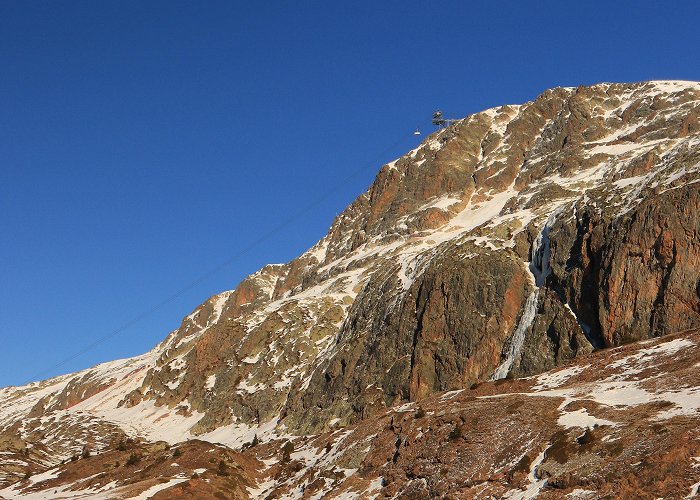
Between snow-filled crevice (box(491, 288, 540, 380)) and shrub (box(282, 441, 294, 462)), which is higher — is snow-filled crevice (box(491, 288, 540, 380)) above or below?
above

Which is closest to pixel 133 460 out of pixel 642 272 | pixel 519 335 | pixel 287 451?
pixel 287 451

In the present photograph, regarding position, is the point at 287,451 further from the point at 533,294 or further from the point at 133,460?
the point at 533,294

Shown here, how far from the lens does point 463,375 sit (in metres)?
81.2

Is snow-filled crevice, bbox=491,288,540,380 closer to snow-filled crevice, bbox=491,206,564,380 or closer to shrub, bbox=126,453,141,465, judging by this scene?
snow-filled crevice, bbox=491,206,564,380

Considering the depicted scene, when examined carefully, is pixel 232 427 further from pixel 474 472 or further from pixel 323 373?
pixel 474 472

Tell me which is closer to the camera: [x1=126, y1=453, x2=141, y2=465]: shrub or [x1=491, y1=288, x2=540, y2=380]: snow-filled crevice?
[x1=126, y1=453, x2=141, y2=465]: shrub

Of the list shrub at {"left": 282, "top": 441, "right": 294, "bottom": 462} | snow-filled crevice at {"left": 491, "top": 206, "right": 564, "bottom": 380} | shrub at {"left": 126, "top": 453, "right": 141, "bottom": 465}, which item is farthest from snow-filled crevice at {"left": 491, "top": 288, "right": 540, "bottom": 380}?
shrub at {"left": 126, "top": 453, "right": 141, "bottom": 465}

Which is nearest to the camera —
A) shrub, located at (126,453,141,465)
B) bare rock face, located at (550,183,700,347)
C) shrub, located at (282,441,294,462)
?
shrub, located at (282,441,294,462)

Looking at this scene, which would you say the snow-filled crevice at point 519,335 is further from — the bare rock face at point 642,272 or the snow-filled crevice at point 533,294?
the bare rock face at point 642,272

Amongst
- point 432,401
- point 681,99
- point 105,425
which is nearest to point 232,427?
point 105,425

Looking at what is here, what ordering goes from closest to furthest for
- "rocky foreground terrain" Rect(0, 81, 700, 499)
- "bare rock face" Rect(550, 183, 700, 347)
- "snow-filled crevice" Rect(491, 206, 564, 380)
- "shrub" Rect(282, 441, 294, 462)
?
"rocky foreground terrain" Rect(0, 81, 700, 499), "shrub" Rect(282, 441, 294, 462), "bare rock face" Rect(550, 183, 700, 347), "snow-filled crevice" Rect(491, 206, 564, 380)

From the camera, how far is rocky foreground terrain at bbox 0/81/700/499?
1433 inches

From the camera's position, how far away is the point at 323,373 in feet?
335

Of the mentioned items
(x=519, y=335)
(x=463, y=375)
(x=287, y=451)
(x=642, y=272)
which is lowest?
(x=287, y=451)
